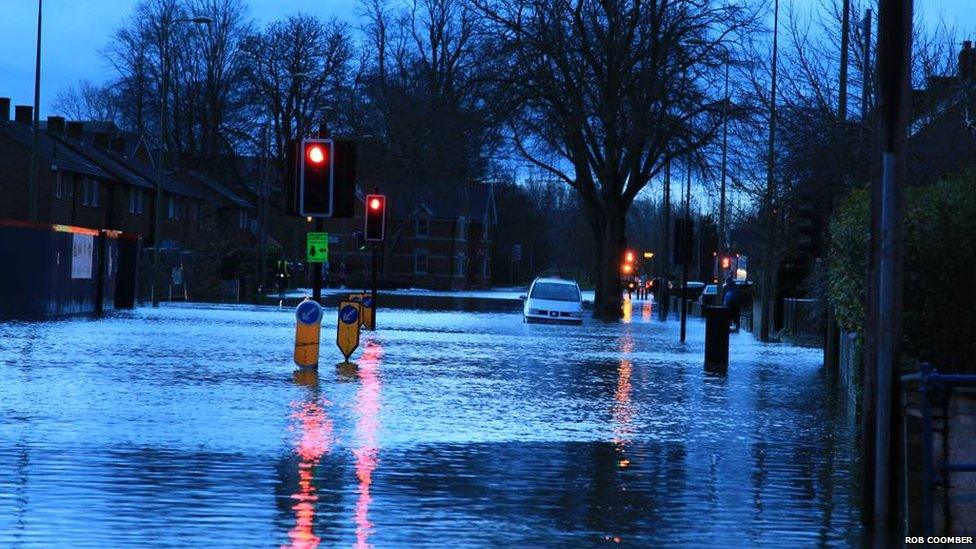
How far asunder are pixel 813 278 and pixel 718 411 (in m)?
14.5

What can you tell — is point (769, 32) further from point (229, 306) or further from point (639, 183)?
→ point (229, 306)

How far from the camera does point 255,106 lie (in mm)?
88812

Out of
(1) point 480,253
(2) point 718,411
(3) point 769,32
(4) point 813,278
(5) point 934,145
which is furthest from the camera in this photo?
(1) point 480,253

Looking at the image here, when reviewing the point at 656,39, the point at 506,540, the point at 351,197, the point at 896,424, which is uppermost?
the point at 656,39

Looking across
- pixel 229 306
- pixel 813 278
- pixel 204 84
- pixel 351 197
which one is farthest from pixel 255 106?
pixel 351 197

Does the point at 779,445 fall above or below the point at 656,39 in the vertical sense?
below

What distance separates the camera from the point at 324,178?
22.4 metres

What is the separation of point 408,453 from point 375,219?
2256 cm

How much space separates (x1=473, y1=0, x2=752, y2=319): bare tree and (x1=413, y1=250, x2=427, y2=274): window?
2811 inches

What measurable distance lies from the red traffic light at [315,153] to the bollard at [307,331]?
1925 millimetres

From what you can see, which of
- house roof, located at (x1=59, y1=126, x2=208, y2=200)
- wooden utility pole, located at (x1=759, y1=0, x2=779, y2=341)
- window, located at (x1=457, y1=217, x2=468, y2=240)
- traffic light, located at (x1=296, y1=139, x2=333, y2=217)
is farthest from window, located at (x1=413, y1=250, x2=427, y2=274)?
traffic light, located at (x1=296, y1=139, x2=333, y2=217)

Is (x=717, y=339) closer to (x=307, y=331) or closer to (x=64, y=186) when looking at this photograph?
(x=307, y=331)

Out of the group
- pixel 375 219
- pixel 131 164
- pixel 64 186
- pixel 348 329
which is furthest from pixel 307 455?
pixel 131 164

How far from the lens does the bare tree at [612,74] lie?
5091cm
